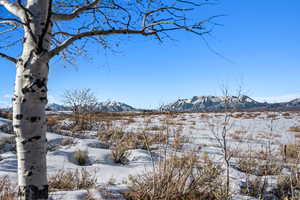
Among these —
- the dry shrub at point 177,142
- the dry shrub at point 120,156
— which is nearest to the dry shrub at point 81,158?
the dry shrub at point 120,156

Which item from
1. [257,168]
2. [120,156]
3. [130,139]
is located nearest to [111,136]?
[130,139]

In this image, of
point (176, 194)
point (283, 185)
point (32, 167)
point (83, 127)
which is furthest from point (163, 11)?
point (83, 127)

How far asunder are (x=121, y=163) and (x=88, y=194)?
215 centimetres

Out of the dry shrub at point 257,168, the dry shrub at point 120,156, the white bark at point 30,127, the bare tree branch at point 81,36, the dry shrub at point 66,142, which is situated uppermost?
the bare tree branch at point 81,36

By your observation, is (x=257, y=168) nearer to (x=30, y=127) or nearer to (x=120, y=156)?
(x=120, y=156)

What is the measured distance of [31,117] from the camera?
117 cm

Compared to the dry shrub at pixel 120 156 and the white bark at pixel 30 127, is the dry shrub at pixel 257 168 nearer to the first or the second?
the dry shrub at pixel 120 156

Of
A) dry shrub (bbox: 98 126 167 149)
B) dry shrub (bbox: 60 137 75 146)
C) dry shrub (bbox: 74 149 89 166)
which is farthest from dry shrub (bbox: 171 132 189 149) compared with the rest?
dry shrub (bbox: 60 137 75 146)

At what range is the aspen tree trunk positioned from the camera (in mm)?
1171

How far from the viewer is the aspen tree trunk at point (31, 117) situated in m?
1.17

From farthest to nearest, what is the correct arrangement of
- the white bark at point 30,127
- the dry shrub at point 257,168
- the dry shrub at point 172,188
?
the dry shrub at point 257,168
the dry shrub at point 172,188
the white bark at point 30,127

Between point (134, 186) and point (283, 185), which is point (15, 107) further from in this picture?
point (283, 185)

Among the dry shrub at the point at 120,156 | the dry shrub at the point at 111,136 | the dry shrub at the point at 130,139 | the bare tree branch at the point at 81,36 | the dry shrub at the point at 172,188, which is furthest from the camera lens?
the dry shrub at the point at 111,136

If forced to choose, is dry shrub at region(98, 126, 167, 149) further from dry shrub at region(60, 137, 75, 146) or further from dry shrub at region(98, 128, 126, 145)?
dry shrub at region(60, 137, 75, 146)
